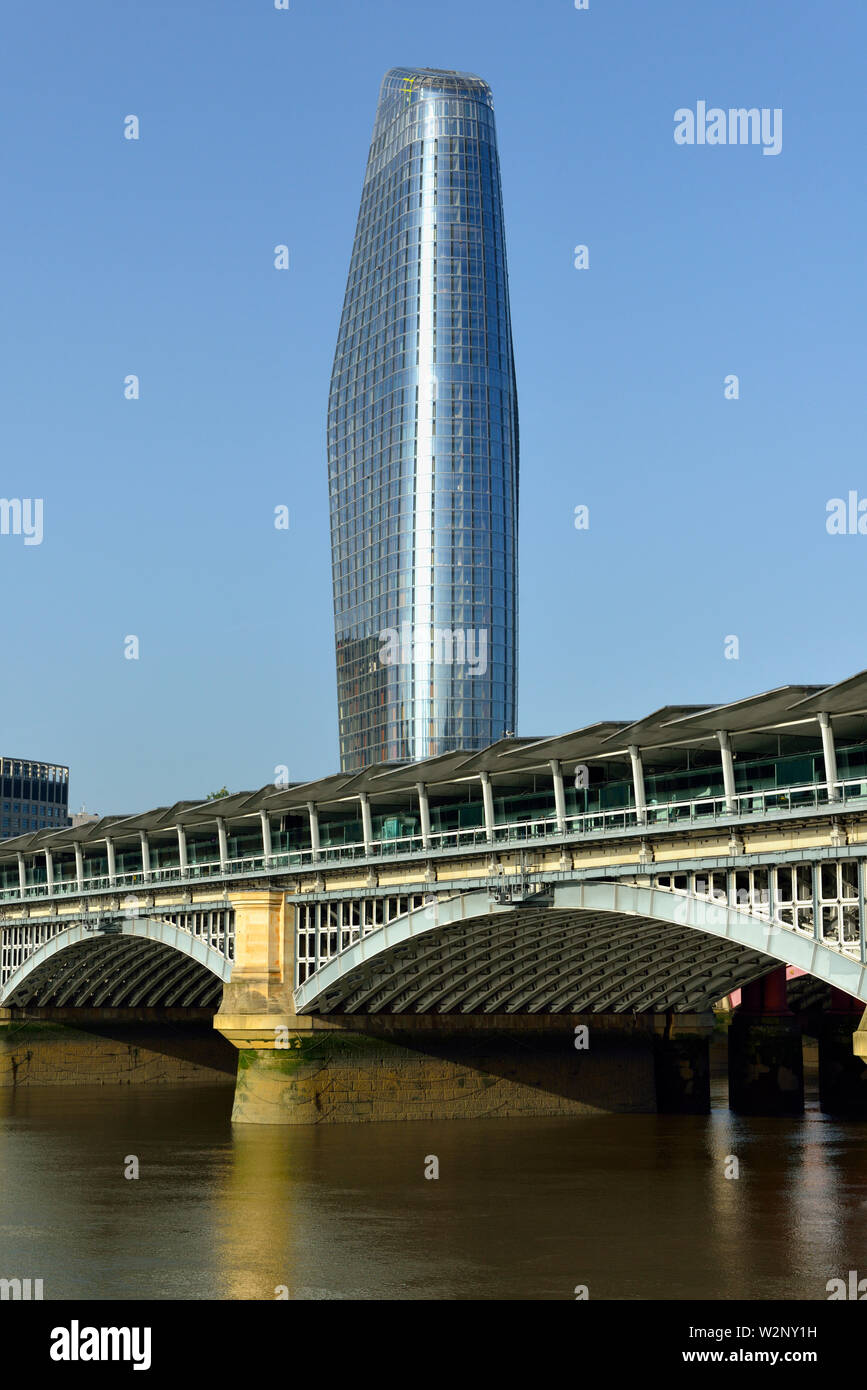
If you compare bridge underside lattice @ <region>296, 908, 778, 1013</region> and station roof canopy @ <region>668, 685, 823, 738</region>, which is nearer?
station roof canopy @ <region>668, 685, 823, 738</region>

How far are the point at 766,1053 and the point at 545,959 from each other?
1440 cm

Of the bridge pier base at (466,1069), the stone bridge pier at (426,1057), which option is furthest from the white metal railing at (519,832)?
the bridge pier base at (466,1069)

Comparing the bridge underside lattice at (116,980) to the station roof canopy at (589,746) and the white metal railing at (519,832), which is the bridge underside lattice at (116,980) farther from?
the station roof canopy at (589,746)

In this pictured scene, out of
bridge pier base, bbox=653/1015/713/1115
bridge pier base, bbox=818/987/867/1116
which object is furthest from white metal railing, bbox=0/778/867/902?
bridge pier base, bbox=818/987/867/1116

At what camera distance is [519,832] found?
59.3 m

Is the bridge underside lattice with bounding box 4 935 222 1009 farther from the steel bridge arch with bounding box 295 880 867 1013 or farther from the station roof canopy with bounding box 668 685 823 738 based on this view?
the station roof canopy with bounding box 668 685 823 738

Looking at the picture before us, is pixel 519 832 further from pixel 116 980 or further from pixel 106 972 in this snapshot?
pixel 116 980

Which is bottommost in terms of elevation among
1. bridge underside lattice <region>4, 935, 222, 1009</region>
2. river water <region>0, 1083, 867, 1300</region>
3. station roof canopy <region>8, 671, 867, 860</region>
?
river water <region>0, 1083, 867, 1300</region>

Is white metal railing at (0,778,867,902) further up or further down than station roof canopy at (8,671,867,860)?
further down

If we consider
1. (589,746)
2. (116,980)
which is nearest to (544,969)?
(589,746)

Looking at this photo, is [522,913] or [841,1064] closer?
[522,913]

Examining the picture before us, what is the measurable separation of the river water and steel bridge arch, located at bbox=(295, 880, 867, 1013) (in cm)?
543

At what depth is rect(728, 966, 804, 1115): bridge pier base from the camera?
74.0m
